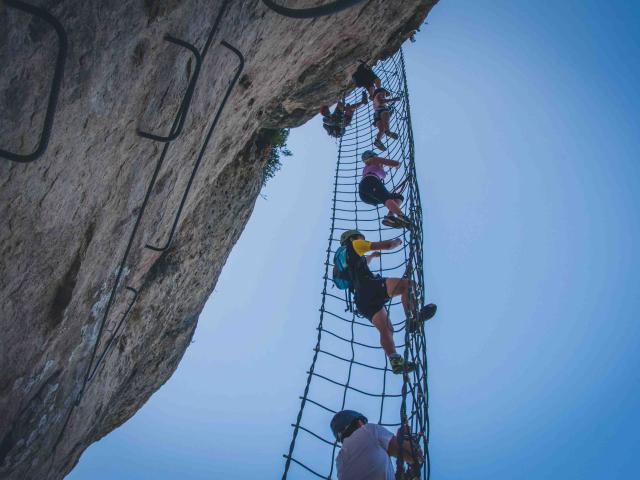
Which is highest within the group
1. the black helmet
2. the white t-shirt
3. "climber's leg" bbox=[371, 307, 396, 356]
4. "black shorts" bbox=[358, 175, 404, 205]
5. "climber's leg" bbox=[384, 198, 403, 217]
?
"black shorts" bbox=[358, 175, 404, 205]

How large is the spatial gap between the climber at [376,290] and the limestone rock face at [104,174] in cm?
165

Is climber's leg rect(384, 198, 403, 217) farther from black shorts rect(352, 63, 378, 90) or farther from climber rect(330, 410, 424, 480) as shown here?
climber rect(330, 410, 424, 480)

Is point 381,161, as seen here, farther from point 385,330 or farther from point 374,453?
point 374,453

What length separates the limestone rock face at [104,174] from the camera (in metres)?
1.03

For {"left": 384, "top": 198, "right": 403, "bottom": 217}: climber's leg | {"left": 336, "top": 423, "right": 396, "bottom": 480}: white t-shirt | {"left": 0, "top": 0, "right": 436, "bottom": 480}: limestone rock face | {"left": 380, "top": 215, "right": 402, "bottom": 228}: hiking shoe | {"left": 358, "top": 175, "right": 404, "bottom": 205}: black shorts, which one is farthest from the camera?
{"left": 358, "top": 175, "right": 404, "bottom": 205}: black shorts

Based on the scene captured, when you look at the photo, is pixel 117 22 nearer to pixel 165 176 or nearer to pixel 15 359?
pixel 165 176

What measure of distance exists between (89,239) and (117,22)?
91 centimetres

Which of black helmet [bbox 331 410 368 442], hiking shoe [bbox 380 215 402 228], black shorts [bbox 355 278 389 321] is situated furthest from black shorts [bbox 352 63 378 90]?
black helmet [bbox 331 410 368 442]

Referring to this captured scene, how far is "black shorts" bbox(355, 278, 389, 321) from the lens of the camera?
12.0ft

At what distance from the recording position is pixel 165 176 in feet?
6.16

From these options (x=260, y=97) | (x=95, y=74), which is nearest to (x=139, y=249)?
(x=95, y=74)

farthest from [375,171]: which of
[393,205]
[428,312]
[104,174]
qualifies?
[104,174]

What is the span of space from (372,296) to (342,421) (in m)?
1.26

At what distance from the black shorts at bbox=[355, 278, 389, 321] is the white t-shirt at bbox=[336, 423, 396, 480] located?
48.9 inches
